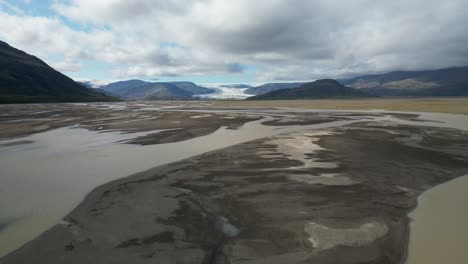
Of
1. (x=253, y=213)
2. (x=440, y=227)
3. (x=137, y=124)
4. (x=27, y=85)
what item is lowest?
(x=440, y=227)

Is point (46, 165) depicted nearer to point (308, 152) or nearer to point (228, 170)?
point (228, 170)

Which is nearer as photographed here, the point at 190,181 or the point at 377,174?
the point at 190,181

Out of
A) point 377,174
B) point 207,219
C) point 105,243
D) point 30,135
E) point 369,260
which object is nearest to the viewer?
point 369,260

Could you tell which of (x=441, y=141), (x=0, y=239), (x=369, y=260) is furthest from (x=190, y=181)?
(x=441, y=141)

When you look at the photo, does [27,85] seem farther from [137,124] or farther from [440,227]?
[440,227]

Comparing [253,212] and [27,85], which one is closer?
[253,212]

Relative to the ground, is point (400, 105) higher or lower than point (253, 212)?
higher

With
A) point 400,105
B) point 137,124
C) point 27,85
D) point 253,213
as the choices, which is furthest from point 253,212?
point 27,85
